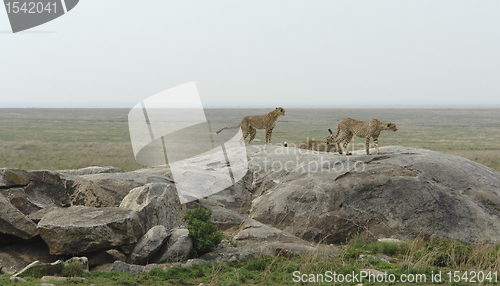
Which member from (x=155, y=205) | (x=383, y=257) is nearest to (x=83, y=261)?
(x=155, y=205)

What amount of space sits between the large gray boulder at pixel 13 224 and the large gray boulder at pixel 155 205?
8.24ft

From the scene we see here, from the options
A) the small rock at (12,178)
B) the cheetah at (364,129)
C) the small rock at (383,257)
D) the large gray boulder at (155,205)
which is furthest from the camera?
the cheetah at (364,129)

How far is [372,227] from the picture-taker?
13.3m

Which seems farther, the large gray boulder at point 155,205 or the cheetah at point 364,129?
the cheetah at point 364,129

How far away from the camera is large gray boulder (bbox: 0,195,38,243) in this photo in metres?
10.6

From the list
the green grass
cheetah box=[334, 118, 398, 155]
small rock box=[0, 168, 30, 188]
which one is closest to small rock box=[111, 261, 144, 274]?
the green grass

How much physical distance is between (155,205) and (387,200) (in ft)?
25.1

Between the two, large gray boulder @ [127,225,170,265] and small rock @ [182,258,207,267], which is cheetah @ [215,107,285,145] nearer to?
large gray boulder @ [127,225,170,265]

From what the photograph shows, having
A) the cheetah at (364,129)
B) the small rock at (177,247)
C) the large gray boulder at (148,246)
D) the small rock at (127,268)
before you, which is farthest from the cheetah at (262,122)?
the small rock at (127,268)

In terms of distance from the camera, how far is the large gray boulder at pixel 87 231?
10195mm

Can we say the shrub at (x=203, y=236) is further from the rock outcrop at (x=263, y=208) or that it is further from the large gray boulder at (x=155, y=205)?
the large gray boulder at (x=155, y=205)

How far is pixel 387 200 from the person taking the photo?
1359 cm

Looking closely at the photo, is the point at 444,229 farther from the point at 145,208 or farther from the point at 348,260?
the point at 145,208

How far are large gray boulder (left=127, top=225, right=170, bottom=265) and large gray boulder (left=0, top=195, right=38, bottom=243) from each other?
2.86 metres
